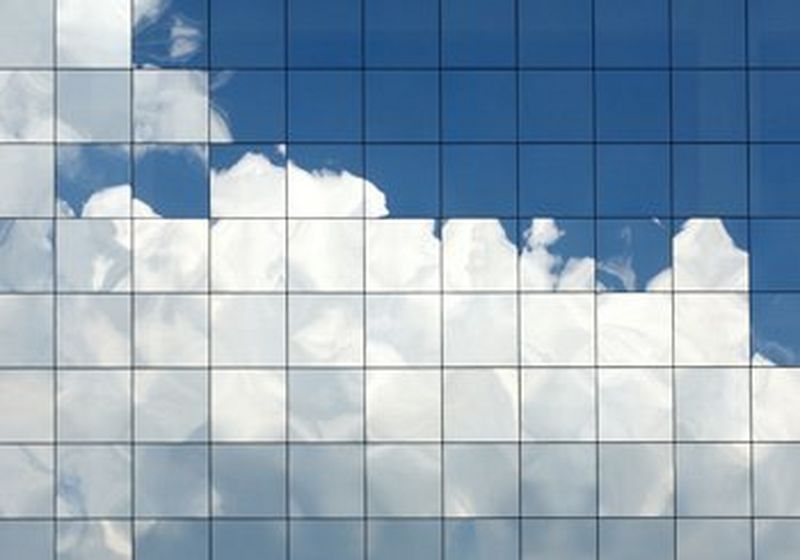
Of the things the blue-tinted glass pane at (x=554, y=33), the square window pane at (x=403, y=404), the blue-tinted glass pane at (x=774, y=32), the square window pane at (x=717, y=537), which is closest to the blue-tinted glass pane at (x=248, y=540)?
the square window pane at (x=403, y=404)

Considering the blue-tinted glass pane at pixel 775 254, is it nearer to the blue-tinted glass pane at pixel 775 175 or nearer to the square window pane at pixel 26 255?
the blue-tinted glass pane at pixel 775 175

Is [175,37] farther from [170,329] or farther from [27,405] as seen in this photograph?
[27,405]

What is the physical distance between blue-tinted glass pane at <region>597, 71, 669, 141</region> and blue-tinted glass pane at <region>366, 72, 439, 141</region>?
1.10 m

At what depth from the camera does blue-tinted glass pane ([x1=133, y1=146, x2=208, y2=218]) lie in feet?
19.7

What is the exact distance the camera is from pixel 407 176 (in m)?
6.05

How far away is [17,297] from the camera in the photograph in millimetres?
6020

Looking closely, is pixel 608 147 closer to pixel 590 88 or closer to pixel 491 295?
pixel 590 88

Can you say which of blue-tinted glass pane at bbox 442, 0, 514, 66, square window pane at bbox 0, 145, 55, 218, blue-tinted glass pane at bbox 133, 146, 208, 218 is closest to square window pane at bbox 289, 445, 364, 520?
blue-tinted glass pane at bbox 133, 146, 208, 218

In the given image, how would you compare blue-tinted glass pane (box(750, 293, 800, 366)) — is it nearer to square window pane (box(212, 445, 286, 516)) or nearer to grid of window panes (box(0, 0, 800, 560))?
grid of window panes (box(0, 0, 800, 560))

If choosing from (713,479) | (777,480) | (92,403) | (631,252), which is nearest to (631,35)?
(631,252)

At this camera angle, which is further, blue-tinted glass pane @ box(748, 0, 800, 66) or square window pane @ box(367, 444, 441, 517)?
blue-tinted glass pane @ box(748, 0, 800, 66)

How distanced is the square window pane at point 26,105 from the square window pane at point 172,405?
1.74 metres

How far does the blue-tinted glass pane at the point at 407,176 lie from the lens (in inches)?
237

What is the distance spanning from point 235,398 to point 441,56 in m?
2.60
